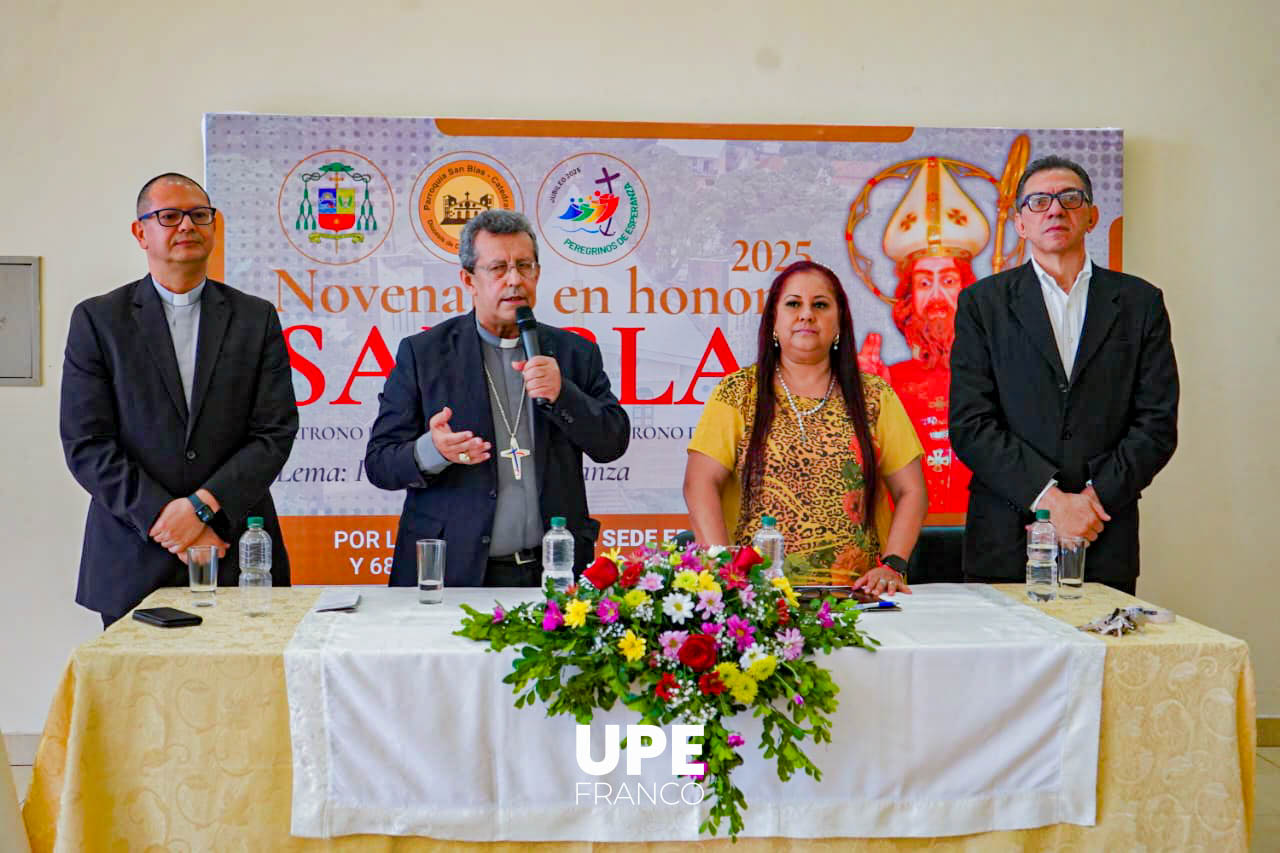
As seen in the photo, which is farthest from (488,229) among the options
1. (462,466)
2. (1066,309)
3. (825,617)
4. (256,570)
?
(1066,309)

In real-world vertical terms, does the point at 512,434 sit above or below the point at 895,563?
above

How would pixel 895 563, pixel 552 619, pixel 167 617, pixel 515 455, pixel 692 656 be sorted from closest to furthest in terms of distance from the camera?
pixel 692 656
pixel 552 619
pixel 167 617
pixel 895 563
pixel 515 455

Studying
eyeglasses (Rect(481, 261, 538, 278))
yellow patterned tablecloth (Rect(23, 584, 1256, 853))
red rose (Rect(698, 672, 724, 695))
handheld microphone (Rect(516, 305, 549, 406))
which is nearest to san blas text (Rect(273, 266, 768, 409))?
eyeglasses (Rect(481, 261, 538, 278))

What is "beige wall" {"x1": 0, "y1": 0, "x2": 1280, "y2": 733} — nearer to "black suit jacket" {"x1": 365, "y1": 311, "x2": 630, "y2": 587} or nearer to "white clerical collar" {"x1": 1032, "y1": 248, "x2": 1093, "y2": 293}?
"white clerical collar" {"x1": 1032, "y1": 248, "x2": 1093, "y2": 293}

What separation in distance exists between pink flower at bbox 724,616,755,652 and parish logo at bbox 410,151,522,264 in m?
2.68

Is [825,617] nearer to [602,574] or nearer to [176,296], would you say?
[602,574]

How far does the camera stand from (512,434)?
3748mm

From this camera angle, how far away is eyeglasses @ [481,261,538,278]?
3770mm

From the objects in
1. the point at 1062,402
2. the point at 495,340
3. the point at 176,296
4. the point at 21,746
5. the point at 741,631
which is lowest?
the point at 21,746

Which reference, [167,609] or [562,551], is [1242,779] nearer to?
[562,551]

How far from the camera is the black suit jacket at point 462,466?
3.63m

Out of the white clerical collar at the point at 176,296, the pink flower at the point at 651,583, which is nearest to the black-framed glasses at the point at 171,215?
the white clerical collar at the point at 176,296

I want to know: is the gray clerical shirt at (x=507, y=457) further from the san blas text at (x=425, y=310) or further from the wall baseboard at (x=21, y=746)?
the wall baseboard at (x=21, y=746)

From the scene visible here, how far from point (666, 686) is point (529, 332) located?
4.79 feet
